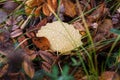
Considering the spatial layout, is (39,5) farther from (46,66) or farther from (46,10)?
(46,66)

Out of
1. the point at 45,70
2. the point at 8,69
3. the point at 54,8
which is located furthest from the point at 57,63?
the point at 54,8

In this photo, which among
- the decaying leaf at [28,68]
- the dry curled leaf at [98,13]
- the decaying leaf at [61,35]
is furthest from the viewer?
the dry curled leaf at [98,13]

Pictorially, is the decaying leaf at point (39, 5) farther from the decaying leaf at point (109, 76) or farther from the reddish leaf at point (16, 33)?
the decaying leaf at point (109, 76)

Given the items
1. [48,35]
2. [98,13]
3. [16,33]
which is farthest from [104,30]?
[16,33]

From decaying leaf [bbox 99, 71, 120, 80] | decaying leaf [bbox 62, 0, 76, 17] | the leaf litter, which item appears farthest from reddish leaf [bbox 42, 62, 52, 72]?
decaying leaf [bbox 62, 0, 76, 17]

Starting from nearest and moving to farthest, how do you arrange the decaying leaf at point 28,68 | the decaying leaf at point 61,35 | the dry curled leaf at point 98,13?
1. the decaying leaf at point 28,68
2. the decaying leaf at point 61,35
3. the dry curled leaf at point 98,13

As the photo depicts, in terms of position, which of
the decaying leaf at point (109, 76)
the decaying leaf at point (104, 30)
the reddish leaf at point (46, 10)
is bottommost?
the decaying leaf at point (109, 76)

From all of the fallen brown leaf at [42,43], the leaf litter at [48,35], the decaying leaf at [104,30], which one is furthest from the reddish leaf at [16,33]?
the decaying leaf at [104,30]

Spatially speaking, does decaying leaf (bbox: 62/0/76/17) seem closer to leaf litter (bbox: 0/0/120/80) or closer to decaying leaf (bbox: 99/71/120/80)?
leaf litter (bbox: 0/0/120/80)
